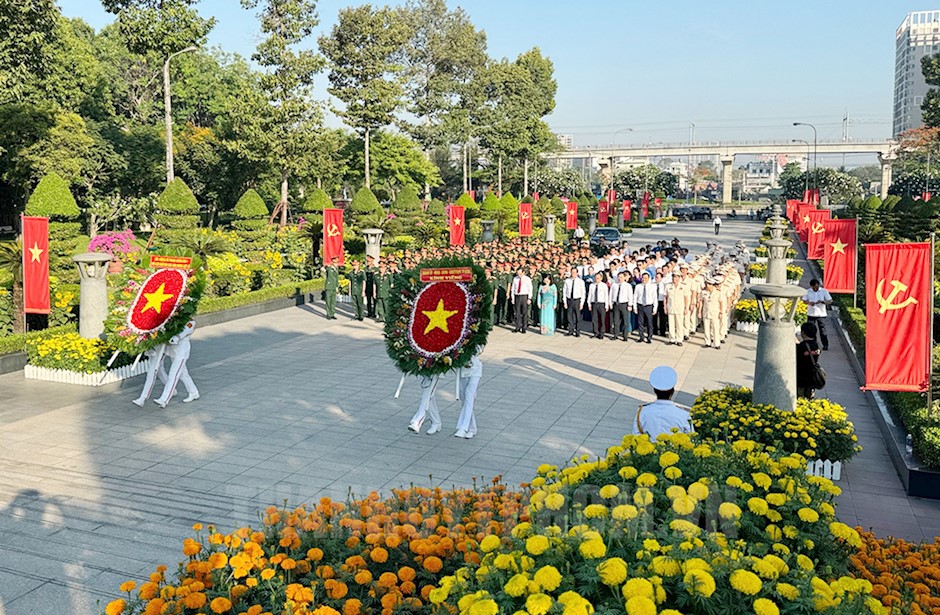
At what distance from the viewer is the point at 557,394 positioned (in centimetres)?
1184

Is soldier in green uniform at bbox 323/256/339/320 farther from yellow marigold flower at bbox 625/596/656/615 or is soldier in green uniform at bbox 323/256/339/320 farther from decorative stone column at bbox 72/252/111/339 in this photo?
yellow marigold flower at bbox 625/596/656/615

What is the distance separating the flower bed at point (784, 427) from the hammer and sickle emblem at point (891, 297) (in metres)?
1.27

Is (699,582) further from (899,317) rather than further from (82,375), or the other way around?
(82,375)

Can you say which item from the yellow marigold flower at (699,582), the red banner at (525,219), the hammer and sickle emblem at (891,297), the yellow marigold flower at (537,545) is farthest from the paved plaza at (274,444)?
the red banner at (525,219)

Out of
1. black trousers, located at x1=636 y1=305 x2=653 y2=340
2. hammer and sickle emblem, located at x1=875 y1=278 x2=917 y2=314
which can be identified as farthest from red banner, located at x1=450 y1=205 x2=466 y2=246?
hammer and sickle emblem, located at x1=875 y1=278 x2=917 y2=314

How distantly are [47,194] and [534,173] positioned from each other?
171 ft

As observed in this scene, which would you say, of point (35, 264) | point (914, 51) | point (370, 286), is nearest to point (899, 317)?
point (370, 286)

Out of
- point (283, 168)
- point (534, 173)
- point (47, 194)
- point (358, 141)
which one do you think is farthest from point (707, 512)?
point (534, 173)

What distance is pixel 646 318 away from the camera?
15797mm

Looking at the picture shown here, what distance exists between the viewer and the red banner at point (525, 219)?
103ft

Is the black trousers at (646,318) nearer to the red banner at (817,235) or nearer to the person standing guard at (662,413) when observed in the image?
the person standing guard at (662,413)

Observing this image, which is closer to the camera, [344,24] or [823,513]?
[823,513]

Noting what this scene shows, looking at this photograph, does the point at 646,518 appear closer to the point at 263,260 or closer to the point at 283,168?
the point at 263,260

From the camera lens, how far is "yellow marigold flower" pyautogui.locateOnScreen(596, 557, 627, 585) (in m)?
2.91
